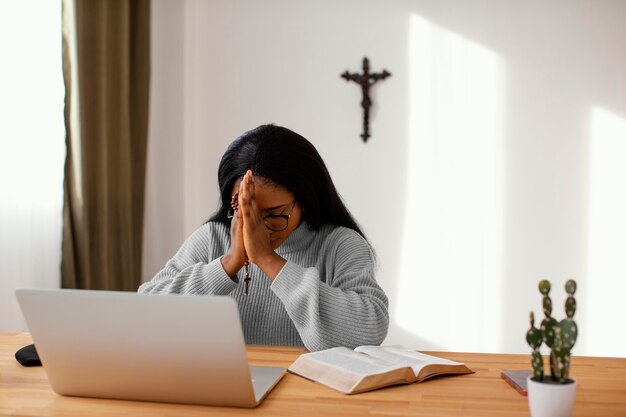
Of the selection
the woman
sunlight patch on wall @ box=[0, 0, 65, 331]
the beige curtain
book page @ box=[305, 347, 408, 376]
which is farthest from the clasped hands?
the beige curtain

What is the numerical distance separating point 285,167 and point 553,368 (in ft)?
3.37

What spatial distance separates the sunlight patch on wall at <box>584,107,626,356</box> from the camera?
3.98m

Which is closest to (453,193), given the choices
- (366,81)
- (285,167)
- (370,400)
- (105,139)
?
(366,81)

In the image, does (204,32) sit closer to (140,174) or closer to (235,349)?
(140,174)

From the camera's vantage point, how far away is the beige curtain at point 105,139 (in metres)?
3.56

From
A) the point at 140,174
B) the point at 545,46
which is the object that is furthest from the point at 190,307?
the point at 545,46

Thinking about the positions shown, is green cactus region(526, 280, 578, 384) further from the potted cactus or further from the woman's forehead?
the woman's forehead

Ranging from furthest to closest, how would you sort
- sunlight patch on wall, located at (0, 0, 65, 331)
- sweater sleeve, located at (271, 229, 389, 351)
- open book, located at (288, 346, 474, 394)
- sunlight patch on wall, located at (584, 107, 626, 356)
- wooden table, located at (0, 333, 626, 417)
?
sunlight patch on wall, located at (584, 107, 626, 356)
sunlight patch on wall, located at (0, 0, 65, 331)
sweater sleeve, located at (271, 229, 389, 351)
open book, located at (288, 346, 474, 394)
wooden table, located at (0, 333, 626, 417)

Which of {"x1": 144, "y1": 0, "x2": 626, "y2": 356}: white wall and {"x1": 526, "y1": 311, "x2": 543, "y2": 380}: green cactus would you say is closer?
{"x1": 526, "y1": 311, "x2": 543, "y2": 380}: green cactus

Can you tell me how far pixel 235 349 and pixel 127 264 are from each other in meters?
2.84

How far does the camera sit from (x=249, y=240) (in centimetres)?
195

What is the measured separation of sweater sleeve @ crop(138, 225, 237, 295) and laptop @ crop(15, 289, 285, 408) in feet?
2.18

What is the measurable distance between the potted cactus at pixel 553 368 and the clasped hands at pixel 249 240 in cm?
83

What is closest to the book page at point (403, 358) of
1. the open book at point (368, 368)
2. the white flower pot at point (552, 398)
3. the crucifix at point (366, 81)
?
the open book at point (368, 368)
